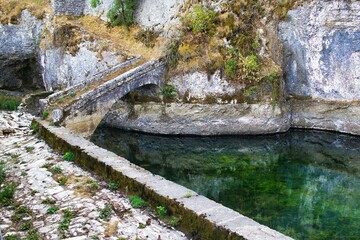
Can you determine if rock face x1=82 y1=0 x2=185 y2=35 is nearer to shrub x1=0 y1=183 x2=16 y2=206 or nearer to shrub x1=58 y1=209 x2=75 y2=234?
shrub x1=0 y1=183 x2=16 y2=206

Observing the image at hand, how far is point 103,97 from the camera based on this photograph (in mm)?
18125

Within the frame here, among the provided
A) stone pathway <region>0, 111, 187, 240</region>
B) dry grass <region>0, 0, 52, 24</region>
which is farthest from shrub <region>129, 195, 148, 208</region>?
dry grass <region>0, 0, 52, 24</region>

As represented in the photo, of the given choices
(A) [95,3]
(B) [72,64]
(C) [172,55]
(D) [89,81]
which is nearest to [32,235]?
(D) [89,81]

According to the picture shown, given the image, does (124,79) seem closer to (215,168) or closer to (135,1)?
(215,168)

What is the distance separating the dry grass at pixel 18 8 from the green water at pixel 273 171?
11941 millimetres

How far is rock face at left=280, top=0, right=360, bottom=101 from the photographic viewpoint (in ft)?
63.4

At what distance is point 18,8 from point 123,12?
10.0 meters

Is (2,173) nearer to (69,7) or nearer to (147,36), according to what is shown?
(147,36)

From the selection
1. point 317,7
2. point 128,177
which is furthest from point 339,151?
point 128,177

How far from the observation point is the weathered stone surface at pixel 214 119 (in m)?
20.1

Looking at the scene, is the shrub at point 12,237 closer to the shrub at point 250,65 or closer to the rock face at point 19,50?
the shrub at point 250,65

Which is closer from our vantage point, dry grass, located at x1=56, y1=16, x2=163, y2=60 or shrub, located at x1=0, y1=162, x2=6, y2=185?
shrub, located at x1=0, y1=162, x2=6, y2=185

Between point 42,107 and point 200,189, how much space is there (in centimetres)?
742

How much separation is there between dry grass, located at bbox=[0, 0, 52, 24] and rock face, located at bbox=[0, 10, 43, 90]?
369 millimetres
